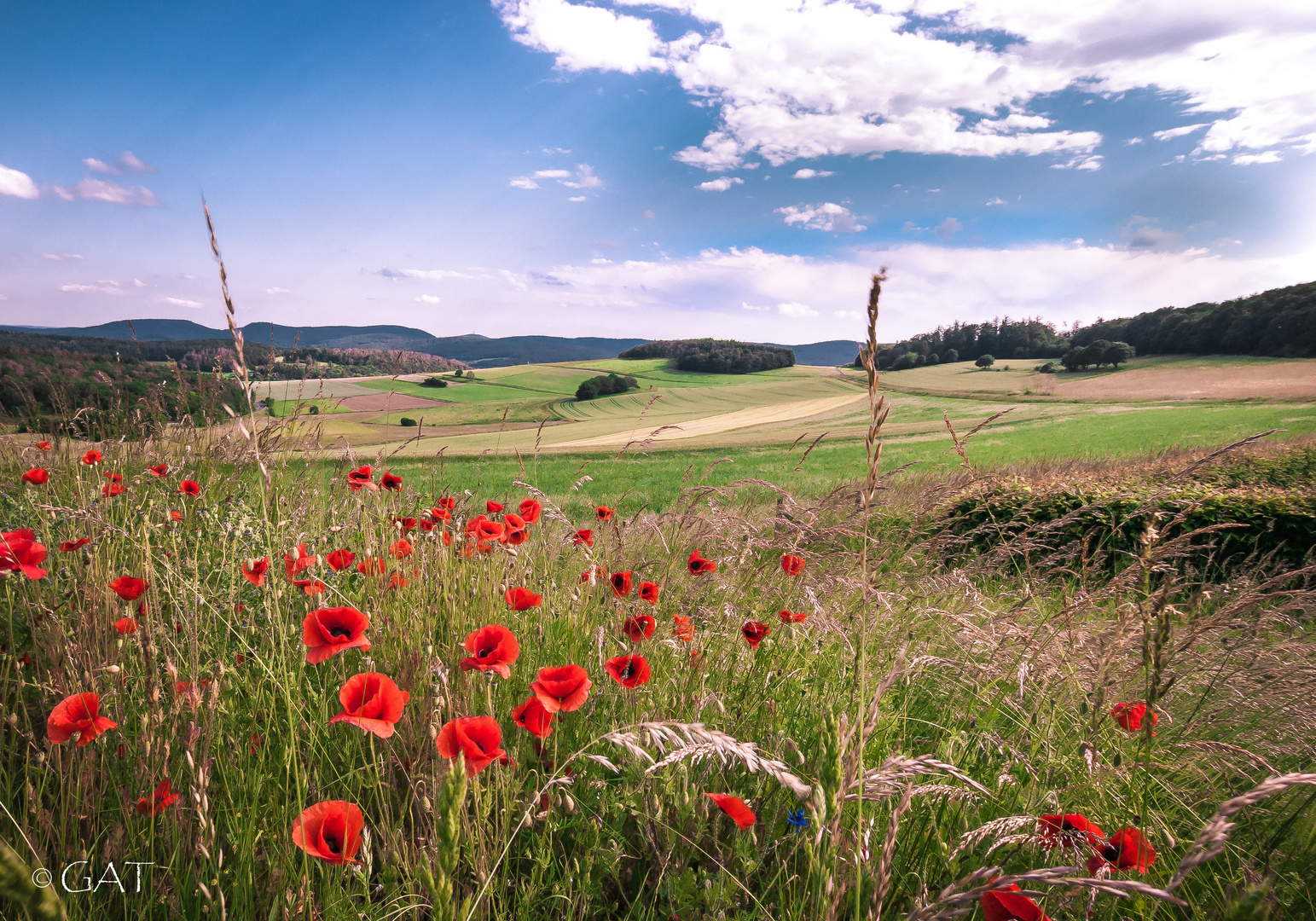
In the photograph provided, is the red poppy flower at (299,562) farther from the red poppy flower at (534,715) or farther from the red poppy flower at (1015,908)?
the red poppy flower at (1015,908)

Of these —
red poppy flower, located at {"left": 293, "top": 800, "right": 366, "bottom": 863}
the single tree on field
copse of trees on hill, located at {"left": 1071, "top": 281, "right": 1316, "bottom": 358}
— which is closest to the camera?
red poppy flower, located at {"left": 293, "top": 800, "right": 366, "bottom": 863}

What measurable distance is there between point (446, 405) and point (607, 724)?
46.0 m

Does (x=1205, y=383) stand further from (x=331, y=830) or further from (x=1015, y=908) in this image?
(x=331, y=830)

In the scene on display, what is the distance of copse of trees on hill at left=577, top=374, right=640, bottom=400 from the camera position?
170 ft

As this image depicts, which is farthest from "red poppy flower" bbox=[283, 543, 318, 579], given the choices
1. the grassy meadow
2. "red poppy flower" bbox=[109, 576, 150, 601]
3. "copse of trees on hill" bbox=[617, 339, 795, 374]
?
"copse of trees on hill" bbox=[617, 339, 795, 374]

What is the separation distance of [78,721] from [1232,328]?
57.5 m

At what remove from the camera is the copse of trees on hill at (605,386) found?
51.8 meters

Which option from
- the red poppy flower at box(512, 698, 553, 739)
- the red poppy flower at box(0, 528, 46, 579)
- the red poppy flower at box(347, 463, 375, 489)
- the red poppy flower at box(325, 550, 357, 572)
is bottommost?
the red poppy flower at box(512, 698, 553, 739)

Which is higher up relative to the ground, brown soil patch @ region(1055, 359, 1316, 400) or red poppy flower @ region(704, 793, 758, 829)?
brown soil patch @ region(1055, 359, 1316, 400)

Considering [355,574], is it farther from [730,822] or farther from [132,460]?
[132,460]

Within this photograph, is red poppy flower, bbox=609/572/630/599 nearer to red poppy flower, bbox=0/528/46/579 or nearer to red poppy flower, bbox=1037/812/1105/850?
red poppy flower, bbox=1037/812/1105/850

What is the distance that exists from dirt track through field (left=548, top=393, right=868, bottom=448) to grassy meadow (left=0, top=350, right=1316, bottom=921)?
2561cm

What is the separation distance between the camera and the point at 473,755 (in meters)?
1.03

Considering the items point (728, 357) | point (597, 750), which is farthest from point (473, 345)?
point (597, 750)
